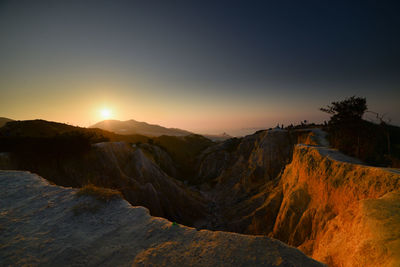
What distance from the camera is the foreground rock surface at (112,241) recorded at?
3.60 meters

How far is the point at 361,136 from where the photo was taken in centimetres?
1413

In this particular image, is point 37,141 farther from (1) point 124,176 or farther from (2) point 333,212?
(2) point 333,212

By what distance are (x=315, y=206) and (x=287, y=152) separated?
2055cm

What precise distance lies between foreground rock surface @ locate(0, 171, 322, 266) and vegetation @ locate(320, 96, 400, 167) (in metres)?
12.3

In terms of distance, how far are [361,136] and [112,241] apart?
21029 mm

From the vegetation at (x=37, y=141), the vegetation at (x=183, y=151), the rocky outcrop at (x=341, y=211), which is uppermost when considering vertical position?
the vegetation at (x=37, y=141)

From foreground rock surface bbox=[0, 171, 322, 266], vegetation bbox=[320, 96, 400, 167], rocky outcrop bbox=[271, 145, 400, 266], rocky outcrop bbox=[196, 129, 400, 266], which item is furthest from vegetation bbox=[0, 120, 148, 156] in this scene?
vegetation bbox=[320, 96, 400, 167]

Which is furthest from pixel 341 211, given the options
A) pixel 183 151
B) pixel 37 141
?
pixel 183 151

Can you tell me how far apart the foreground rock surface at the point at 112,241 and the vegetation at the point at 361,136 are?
12.3 m

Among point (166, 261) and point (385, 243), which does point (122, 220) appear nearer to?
point (166, 261)

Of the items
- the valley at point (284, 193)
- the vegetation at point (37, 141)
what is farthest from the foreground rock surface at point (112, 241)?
the vegetation at point (37, 141)

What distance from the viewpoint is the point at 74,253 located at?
3.95m

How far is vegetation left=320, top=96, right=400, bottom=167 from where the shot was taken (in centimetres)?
1083

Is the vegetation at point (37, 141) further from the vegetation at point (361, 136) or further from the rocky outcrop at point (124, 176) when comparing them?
the vegetation at point (361, 136)
